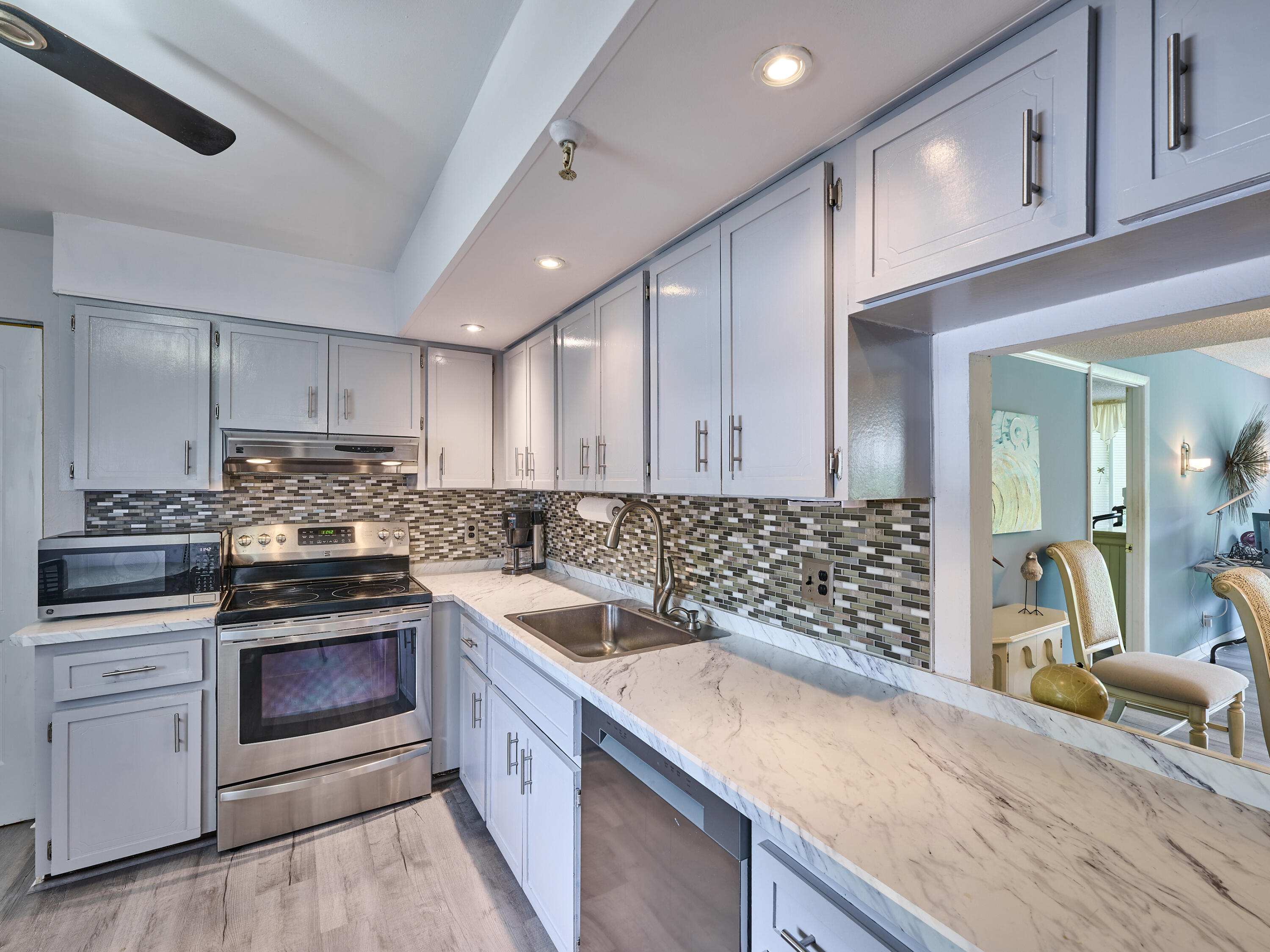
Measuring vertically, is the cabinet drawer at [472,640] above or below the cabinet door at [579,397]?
below

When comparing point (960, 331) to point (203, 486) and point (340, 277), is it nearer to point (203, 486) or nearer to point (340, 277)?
point (340, 277)

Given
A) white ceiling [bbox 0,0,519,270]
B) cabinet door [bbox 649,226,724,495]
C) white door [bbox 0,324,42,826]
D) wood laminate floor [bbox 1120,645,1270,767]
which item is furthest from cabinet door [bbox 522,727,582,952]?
white door [bbox 0,324,42,826]

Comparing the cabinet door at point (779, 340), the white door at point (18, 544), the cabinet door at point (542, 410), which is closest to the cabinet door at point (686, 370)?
the cabinet door at point (779, 340)

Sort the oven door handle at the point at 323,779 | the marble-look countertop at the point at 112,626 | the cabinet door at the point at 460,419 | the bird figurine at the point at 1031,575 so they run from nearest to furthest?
the bird figurine at the point at 1031,575 → the marble-look countertop at the point at 112,626 → the oven door handle at the point at 323,779 → the cabinet door at the point at 460,419

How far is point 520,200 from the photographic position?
5.05ft

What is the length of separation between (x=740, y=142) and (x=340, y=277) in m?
2.31

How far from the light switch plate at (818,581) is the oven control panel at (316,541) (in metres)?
2.23

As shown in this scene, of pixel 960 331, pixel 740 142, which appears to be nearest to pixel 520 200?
pixel 740 142

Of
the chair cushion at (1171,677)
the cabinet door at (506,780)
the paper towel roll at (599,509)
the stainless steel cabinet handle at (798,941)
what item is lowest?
the cabinet door at (506,780)

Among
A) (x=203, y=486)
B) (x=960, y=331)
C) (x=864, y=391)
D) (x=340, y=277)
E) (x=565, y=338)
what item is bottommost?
(x=203, y=486)

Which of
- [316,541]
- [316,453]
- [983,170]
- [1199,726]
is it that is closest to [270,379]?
[316,453]

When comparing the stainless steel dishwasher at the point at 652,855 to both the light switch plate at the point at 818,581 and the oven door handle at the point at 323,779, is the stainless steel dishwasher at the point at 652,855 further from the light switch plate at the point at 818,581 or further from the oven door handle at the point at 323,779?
the oven door handle at the point at 323,779

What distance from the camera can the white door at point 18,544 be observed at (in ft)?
8.25

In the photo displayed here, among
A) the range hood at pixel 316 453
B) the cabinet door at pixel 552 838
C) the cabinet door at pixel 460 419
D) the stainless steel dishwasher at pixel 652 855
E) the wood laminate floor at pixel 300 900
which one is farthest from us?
the cabinet door at pixel 460 419
